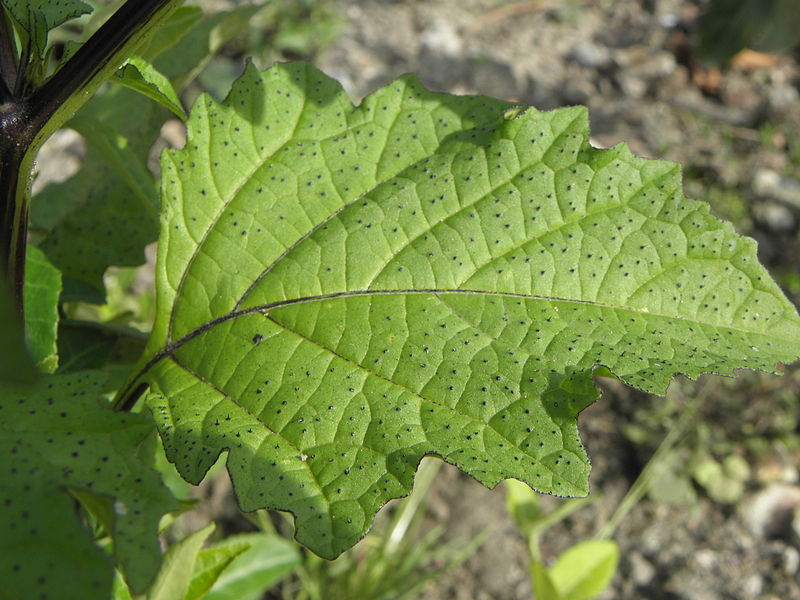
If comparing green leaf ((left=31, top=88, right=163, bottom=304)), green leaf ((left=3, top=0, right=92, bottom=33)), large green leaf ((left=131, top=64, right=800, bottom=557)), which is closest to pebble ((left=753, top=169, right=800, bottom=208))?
large green leaf ((left=131, top=64, right=800, bottom=557))

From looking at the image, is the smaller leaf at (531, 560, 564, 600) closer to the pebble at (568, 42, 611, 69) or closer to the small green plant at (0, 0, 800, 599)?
the small green plant at (0, 0, 800, 599)

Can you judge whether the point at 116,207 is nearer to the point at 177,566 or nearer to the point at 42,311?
the point at 42,311

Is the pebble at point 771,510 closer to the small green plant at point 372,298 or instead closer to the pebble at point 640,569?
the pebble at point 640,569

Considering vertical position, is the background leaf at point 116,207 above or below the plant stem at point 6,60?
below

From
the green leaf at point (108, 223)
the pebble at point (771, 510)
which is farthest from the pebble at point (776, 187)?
the green leaf at point (108, 223)

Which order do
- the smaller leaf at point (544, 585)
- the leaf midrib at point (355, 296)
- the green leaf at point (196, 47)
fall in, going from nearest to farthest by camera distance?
the leaf midrib at point (355, 296)
the green leaf at point (196, 47)
the smaller leaf at point (544, 585)

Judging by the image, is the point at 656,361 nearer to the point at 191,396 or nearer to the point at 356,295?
the point at 356,295

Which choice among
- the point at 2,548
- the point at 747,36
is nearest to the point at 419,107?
the point at 2,548
